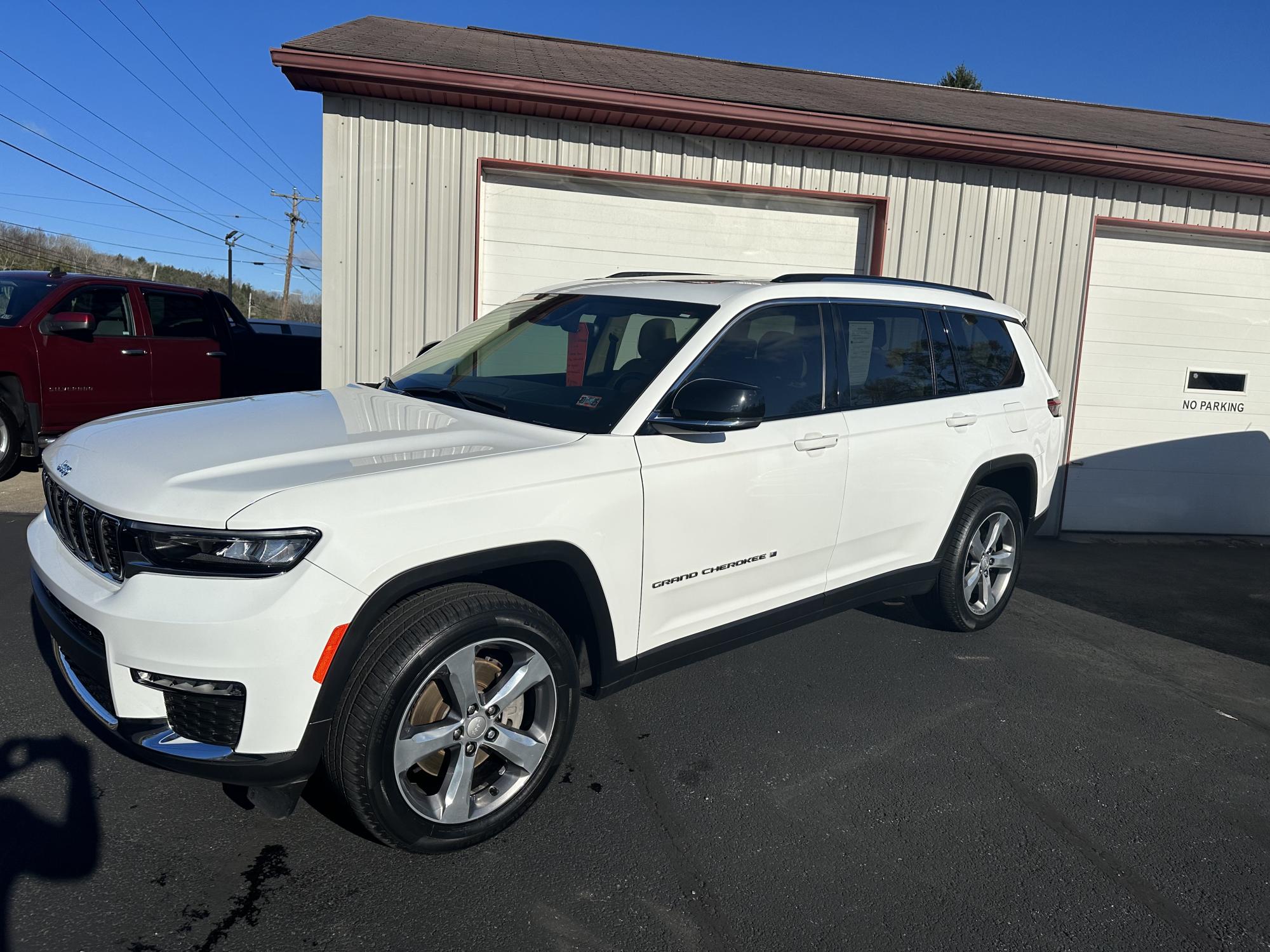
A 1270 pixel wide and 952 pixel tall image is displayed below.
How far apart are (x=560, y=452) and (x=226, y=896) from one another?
165 cm

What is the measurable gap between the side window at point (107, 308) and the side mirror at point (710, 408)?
7.62m

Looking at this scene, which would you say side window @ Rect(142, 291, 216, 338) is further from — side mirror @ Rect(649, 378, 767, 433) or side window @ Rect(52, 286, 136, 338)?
side mirror @ Rect(649, 378, 767, 433)

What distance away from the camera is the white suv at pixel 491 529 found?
2.44 metres

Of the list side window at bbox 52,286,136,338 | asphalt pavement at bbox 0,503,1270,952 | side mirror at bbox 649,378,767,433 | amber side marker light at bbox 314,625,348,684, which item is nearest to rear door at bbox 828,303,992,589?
asphalt pavement at bbox 0,503,1270,952

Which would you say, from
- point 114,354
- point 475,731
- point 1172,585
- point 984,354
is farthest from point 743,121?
point 114,354

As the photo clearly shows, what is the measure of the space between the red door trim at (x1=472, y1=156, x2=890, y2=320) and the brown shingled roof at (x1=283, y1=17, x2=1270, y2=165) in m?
0.67

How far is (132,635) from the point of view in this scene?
2.44 metres

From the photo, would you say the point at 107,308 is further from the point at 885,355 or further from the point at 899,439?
the point at 899,439

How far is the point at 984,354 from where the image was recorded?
4977 millimetres

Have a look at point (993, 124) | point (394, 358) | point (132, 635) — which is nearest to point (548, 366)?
point (132, 635)

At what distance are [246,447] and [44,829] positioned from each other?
1365 millimetres

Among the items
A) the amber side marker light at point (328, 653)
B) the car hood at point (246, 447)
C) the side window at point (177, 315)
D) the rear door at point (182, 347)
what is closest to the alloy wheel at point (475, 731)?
the amber side marker light at point (328, 653)

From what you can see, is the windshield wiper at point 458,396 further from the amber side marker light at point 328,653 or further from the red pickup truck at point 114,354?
the red pickup truck at point 114,354

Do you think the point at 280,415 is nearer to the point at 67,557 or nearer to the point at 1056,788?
the point at 67,557
